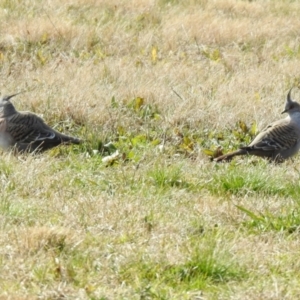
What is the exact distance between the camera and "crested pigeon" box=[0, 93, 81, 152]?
8328 millimetres

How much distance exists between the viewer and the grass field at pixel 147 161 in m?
5.18

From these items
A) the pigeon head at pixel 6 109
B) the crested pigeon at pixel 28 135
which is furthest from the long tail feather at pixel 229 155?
the pigeon head at pixel 6 109

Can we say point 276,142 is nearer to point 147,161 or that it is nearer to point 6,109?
point 147,161

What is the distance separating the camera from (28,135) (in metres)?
8.39

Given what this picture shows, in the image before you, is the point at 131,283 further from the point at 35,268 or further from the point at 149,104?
the point at 149,104

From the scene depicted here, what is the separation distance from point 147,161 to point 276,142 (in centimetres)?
139

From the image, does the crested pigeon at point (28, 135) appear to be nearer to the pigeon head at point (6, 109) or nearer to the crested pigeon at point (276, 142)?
the pigeon head at point (6, 109)

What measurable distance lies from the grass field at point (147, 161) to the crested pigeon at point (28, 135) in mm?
167

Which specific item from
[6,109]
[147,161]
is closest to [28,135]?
[6,109]

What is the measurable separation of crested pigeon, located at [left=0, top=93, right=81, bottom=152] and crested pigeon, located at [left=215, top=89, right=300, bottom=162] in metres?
1.53

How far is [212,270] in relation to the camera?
5184 mm

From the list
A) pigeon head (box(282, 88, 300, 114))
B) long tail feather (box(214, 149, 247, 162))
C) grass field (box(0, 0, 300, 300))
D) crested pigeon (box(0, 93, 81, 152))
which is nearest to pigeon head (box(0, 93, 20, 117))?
crested pigeon (box(0, 93, 81, 152))

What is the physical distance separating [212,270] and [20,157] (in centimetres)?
308

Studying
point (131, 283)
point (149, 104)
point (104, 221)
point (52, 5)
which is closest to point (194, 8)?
point (52, 5)
